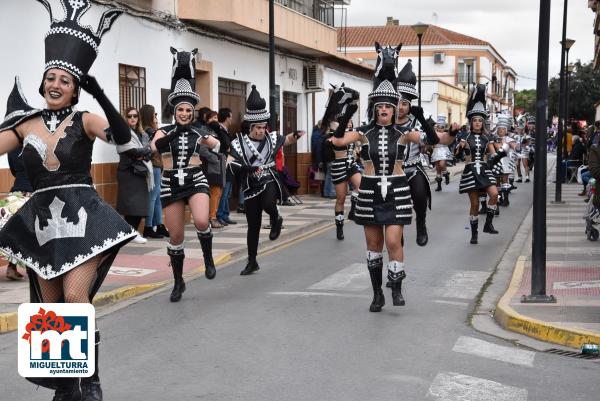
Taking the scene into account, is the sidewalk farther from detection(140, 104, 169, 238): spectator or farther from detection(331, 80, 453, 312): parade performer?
detection(140, 104, 169, 238): spectator

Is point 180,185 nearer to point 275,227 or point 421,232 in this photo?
point 275,227

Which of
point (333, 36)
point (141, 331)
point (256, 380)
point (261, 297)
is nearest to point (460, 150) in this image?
point (261, 297)

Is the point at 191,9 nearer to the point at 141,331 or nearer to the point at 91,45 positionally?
the point at 141,331

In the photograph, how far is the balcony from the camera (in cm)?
1814

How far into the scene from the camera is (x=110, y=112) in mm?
5027

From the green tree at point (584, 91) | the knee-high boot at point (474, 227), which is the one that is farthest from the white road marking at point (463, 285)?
the green tree at point (584, 91)

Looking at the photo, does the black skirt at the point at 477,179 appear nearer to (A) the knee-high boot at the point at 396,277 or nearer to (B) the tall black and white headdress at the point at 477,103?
(B) the tall black and white headdress at the point at 477,103

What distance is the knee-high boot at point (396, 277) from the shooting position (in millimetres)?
8672

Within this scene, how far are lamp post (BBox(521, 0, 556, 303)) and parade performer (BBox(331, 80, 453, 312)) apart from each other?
0.97m

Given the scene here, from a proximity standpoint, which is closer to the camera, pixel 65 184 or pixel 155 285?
pixel 65 184

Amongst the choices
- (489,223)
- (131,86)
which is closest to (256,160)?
(131,86)

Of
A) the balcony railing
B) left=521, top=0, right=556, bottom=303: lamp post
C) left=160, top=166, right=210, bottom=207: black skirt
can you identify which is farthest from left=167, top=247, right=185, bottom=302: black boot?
the balcony railing

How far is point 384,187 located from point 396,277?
87 centimetres

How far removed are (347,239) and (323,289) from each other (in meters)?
5.15
